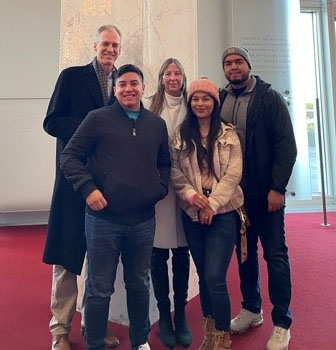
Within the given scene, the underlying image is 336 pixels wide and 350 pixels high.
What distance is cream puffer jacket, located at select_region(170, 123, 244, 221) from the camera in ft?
4.76

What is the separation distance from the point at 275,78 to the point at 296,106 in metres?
0.45

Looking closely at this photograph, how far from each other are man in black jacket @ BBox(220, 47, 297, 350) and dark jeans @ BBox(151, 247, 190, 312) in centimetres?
38

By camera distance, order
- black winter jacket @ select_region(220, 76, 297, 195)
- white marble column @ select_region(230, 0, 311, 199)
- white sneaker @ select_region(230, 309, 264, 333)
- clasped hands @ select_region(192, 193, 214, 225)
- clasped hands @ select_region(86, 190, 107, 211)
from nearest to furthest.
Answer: clasped hands @ select_region(86, 190, 107, 211)
clasped hands @ select_region(192, 193, 214, 225)
black winter jacket @ select_region(220, 76, 297, 195)
white sneaker @ select_region(230, 309, 264, 333)
white marble column @ select_region(230, 0, 311, 199)

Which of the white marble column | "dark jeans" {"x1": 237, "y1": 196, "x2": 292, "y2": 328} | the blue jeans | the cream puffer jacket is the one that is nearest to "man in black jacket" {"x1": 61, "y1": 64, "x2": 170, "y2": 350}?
the blue jeans

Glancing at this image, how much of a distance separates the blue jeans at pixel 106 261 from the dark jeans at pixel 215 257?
0.68 feet

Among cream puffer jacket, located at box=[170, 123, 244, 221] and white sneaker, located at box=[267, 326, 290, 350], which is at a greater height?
cream puffer jacket, located at box=[170, 123, 244, 221]

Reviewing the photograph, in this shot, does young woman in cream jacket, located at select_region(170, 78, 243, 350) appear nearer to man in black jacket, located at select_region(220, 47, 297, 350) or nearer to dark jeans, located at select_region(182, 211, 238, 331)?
dark jeans, located at select_region(182, 211, 238, 331)

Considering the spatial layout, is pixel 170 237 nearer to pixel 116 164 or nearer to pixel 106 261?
pixel 106 261

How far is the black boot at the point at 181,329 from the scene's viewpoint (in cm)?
165

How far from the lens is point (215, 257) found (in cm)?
142

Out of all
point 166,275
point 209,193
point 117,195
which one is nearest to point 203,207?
point 209,193

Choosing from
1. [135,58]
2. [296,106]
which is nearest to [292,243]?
[296,106]

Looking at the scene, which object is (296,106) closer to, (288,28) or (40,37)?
(288,28)

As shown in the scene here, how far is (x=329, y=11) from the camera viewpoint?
5020 millimetres
